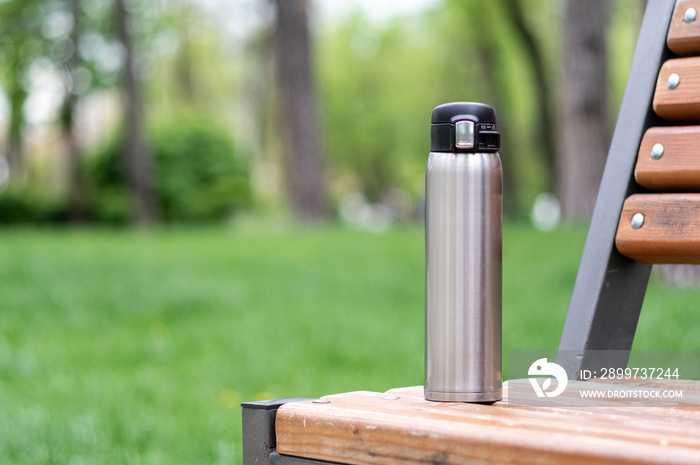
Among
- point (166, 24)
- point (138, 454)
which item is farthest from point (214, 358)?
point (166, 24)

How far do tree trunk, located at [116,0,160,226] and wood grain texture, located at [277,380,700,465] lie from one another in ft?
38.6

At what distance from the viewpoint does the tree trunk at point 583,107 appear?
9992 millimetres

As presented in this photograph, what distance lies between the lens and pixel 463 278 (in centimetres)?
125

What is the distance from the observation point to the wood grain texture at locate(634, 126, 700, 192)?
1.53m

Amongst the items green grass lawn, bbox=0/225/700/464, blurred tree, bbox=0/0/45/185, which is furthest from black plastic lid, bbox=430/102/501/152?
blurred tree, bbox=0/0/45/185

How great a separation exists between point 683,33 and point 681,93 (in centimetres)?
12

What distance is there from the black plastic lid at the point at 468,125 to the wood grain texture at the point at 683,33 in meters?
0.57

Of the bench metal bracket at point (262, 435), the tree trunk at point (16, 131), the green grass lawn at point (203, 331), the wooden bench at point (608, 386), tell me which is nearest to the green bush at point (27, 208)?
the tree trunk at point (16, 131)

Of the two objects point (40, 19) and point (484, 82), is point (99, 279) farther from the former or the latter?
point (484, 82)

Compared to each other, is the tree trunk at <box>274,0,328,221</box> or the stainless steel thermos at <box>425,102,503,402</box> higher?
the tree trunk at <box>274,0,328,221</box>

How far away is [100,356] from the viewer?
469cm

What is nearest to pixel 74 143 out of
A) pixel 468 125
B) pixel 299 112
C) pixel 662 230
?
pixel 299 112

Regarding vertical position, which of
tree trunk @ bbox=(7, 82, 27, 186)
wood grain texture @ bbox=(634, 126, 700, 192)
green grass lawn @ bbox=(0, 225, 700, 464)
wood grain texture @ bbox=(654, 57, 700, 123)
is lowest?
green grass lawn @ bbox=(0, 225, 700, 464)

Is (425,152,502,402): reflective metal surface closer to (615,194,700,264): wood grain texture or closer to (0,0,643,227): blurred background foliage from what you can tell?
(615,194,700,264): wood grain texture
